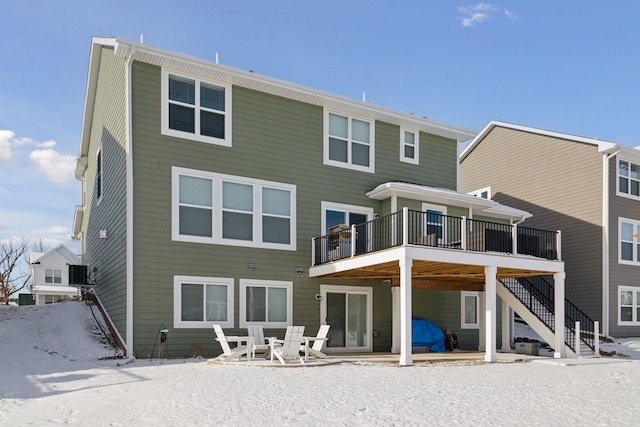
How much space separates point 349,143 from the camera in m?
17.4

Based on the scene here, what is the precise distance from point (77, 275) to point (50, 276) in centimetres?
3019

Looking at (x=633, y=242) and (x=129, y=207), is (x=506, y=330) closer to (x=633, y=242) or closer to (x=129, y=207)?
(x=633, y=242)

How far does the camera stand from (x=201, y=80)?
14906mm

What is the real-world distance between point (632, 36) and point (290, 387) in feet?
48.4

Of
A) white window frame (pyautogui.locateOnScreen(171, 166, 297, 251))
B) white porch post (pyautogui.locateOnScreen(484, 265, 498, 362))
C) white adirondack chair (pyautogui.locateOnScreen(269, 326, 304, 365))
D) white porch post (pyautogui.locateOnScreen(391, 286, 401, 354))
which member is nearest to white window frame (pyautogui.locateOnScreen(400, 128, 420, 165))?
white window frame (pyautogui.locateOnScreen(171, 166, 297, 251))

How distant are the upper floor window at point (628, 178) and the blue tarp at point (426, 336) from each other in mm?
10940

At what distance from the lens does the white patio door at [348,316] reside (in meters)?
16.4

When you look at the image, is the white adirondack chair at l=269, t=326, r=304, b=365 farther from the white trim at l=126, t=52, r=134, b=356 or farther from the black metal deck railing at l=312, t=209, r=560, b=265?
the white trim at l=126, t=52, r=134, b=356

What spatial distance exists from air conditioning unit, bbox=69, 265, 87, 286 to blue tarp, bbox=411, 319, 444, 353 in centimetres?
1036

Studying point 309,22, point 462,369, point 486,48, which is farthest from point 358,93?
point 462,369

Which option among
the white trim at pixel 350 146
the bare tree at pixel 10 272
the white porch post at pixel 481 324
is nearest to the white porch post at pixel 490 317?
the white porch post at pixel 481 324

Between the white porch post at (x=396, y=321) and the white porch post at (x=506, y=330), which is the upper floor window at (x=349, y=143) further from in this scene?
the white porch post at (x=506, y=330)

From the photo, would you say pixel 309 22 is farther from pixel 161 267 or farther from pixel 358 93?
pixel 161 267

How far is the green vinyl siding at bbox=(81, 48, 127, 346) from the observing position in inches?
564
